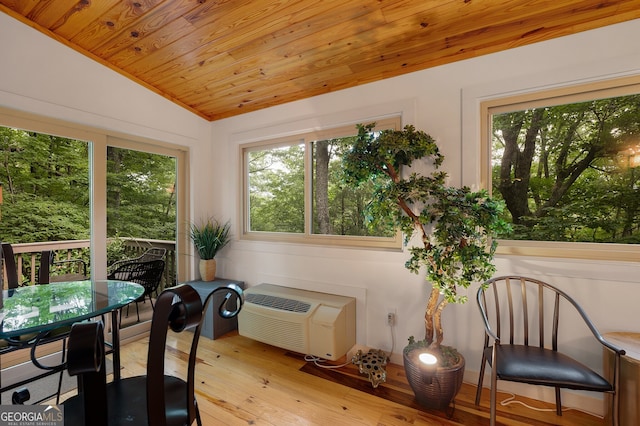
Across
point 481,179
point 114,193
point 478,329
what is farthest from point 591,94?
point 114,193

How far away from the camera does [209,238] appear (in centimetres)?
310

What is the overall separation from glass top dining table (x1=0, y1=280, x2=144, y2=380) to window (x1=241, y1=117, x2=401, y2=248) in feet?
5.27

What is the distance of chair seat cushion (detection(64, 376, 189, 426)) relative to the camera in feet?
3.13

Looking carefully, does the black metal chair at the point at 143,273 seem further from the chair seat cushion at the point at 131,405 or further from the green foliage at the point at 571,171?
the green foliage at the point at 571,171

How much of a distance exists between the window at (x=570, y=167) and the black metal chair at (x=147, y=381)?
2.09 meters

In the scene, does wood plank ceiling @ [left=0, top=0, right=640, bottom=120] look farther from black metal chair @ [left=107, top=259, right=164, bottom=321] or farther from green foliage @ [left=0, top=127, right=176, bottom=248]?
black metal chair @ [left=107, top=259, right=164, bottom=321]

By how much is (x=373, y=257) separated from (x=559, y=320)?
130cm

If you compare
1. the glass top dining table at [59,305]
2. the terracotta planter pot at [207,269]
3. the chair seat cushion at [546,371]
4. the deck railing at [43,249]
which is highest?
the deck railing at [43,249]

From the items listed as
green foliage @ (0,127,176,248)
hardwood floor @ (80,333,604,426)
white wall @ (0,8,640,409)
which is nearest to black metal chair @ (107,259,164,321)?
green foliage @ (0,127,176,248)

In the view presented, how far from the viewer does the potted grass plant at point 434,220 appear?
67.2 inches

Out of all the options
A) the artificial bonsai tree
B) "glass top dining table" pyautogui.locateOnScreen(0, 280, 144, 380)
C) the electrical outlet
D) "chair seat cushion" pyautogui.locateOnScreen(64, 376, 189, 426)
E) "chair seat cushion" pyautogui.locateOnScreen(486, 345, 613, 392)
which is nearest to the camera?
"chair seat cushion" pyautogui.locateOnScreen(64, 376, 189, 426)

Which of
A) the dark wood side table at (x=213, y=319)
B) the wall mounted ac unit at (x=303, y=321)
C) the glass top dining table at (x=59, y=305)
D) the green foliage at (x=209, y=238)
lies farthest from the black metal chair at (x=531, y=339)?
the green foliage at (x=209, y=238)

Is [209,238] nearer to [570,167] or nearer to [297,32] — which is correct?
[297,32]

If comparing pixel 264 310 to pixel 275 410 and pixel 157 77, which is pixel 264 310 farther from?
pixel 157 77
